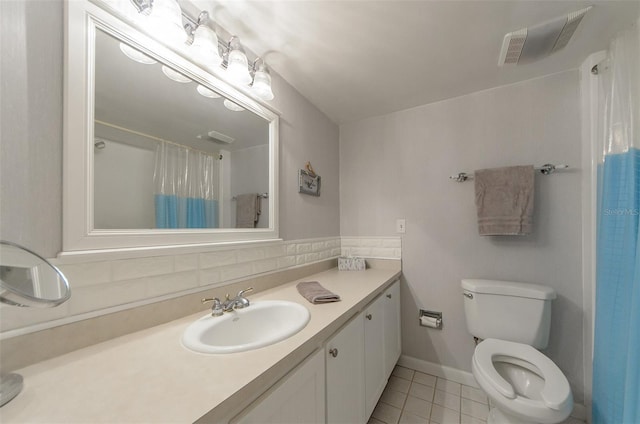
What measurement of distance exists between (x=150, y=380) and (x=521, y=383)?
175 centimetres

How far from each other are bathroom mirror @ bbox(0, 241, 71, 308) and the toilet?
1.63 meters

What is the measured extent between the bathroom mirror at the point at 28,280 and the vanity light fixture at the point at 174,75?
0.77m

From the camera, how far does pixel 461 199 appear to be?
1.71 m

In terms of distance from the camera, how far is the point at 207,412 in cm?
45

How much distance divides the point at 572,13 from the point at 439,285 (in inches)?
64.5

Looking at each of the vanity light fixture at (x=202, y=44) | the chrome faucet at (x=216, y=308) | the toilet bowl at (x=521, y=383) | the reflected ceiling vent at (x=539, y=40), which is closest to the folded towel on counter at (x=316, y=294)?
the chrome faucet at (x=216, y=308)

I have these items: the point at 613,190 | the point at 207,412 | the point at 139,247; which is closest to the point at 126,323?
the point at 139,247

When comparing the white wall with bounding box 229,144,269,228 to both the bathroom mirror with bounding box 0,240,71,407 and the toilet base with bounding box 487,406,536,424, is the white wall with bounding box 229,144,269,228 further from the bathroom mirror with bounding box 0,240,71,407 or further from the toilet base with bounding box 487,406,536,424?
the toilet base with bounding box 487,406,536,424

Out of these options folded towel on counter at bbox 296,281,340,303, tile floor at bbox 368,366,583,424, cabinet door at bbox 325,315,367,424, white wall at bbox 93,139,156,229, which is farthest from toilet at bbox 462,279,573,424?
white wall at bbox 93,139,156,229

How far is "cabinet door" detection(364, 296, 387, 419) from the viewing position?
1.21 meters

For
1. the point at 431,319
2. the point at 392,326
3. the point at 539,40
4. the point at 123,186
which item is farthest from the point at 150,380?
the point at 539,40

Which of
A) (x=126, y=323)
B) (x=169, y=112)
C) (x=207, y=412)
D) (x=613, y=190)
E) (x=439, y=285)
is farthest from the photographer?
(x=439, y=285)

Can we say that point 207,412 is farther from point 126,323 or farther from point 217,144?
point 217,144

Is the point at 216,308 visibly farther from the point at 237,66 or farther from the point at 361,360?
the point at 237,66
